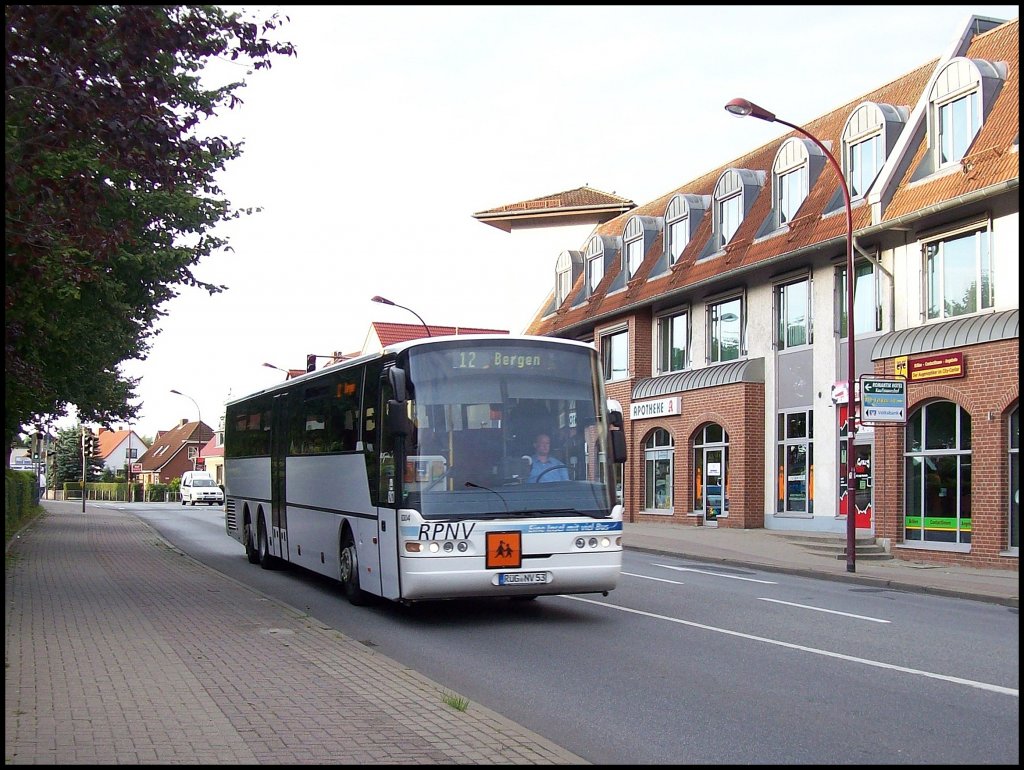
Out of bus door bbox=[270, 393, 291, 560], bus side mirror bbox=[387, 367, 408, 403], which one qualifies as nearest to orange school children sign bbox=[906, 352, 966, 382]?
bus door bbox=[270, 393, 291, 560]

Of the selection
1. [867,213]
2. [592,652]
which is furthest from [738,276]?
[592,652]

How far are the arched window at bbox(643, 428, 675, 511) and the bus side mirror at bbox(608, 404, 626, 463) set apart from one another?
22.1 metres

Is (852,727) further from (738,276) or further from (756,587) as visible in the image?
(738,276)

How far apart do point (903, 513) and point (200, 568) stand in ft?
46.7

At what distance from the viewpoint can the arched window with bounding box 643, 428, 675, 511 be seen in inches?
1372

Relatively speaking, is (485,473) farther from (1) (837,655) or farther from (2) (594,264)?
(2) (594,264)

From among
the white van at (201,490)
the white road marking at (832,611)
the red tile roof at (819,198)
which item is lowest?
the white van at (201,490)

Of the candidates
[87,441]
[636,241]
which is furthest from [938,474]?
[87,441]

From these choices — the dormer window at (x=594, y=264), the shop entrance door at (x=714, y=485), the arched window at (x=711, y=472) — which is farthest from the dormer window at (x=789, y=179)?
the dormer window at (x=594, y=264)

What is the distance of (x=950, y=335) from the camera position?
21875 mm

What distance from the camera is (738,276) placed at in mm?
30625

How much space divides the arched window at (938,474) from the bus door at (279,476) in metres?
12.8

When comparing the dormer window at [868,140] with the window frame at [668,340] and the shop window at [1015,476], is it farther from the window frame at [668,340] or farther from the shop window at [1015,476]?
the window frame at [668,340]

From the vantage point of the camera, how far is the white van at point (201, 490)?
206 feet
